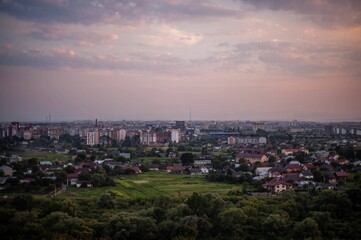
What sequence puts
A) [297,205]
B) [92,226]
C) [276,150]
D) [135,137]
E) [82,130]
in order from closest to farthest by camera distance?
[92,226] → [297,205] → [276,150] → [135,137] → [82,130]

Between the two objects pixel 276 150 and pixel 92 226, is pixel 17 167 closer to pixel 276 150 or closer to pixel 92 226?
pixel 92 226

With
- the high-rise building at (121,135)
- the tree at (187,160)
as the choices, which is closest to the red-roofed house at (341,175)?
Result: the tree at (187,160)

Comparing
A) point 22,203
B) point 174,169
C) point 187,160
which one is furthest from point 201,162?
point 22,203

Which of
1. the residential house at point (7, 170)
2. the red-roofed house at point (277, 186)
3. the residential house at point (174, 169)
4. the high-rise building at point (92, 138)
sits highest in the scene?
the high-rise building at point (92, 138)

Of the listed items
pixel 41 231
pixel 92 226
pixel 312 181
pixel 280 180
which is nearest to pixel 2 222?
pixel 41 231

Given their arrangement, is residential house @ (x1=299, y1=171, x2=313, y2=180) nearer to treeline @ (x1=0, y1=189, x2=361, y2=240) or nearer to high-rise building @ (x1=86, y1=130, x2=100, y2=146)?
treeline @ (x1=0, y1=189, x2=361, y2=240)

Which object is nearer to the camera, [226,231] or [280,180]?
[226,231]

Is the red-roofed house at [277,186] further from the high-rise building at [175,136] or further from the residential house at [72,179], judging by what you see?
the high-rise building at [175,136]
